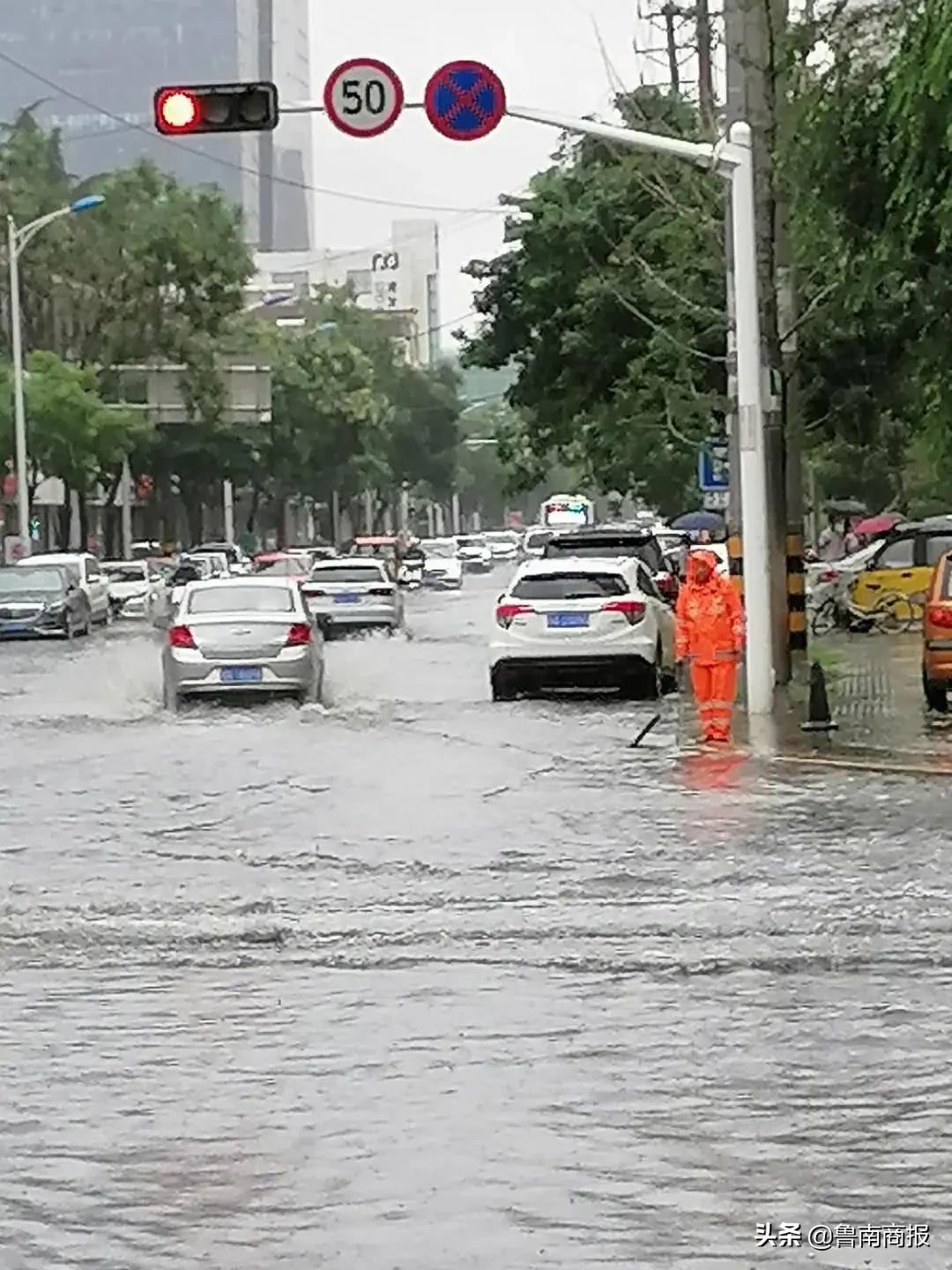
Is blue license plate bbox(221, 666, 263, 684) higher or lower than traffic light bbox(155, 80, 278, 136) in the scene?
lower

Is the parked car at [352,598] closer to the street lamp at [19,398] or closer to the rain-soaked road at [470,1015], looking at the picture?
the street lamp at [19,398]

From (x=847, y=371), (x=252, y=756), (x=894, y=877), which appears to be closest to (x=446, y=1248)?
(x=894, y=877)

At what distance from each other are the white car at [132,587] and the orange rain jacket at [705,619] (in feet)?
123

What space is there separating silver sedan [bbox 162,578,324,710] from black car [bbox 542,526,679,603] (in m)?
7.15

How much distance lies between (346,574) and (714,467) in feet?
49.8

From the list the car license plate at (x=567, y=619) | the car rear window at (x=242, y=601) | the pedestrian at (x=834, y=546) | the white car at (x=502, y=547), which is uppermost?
the car rear window at (x=242, y=601)

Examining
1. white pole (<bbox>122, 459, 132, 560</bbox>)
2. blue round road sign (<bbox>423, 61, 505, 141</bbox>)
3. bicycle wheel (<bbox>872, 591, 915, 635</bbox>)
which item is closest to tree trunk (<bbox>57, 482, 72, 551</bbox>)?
white pole (<bbox>122, 459, 132, 560</bbox>)

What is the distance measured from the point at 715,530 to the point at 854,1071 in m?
52.5

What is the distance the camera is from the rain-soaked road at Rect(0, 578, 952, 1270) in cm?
773

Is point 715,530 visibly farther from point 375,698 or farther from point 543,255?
point 375,698

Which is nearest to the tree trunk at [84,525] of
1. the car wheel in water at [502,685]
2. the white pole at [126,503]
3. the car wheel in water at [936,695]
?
the white pole at [126,503]

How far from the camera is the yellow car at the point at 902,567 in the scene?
4653 centimetres

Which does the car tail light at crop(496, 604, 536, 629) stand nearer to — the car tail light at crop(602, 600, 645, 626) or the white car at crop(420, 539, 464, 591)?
the car tail light at crop(602, 600, 645, 626)

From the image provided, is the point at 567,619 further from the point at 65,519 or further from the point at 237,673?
the point at 65,519
